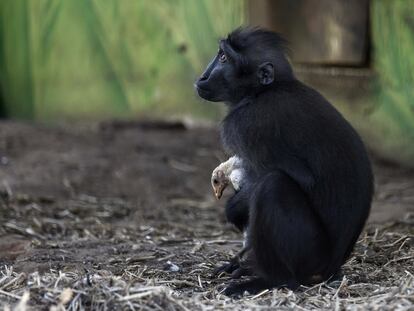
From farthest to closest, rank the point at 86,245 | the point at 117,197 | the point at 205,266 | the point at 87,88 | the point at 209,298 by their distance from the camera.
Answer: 1. the point at 87,88
2. the point at 117,197
3. the point at 86,245
4. the point at 205,266
5. the point at 209,298

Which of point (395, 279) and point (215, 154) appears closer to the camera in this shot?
point (395, 279)

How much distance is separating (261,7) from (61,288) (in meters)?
6.31

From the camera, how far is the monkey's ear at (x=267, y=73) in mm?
5191

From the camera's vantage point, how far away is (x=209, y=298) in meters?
4.67

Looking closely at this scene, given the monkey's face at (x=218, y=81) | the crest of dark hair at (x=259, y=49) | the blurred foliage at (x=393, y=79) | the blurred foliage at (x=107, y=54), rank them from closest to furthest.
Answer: the crest of dark hair at (x=259, y=49) → the monkey's face at (x=218, y=81) → the blurred foliage at (x=393, y=79) → the blurred foliage at (x=107, y=54)

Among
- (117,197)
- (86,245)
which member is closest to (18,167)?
(117,197)

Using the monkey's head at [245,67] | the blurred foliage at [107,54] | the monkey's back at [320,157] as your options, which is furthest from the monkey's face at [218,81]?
the blurred foliage at [107,54]

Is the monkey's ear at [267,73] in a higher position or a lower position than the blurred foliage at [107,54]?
higher

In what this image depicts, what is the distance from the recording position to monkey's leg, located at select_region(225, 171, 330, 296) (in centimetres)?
467

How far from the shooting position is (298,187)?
4.77m

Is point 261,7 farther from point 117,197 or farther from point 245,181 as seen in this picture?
point 245,181

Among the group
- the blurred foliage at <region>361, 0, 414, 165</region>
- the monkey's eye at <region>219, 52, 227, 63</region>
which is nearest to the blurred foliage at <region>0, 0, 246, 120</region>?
the blurred foliage at <region>361, 0, 414, 165</region>

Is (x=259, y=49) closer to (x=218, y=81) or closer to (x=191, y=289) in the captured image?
(x=218, y=81)

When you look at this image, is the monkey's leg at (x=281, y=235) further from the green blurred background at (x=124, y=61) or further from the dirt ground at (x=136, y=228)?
the green blurred background at (x=124, y=61)
